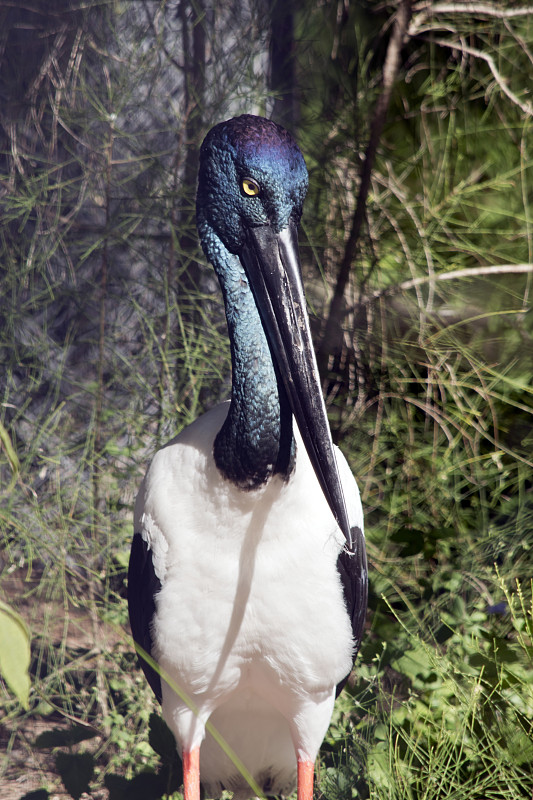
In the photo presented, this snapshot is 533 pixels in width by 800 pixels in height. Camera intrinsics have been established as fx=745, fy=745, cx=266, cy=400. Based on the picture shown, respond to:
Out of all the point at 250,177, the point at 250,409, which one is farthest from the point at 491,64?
the point at 250,409

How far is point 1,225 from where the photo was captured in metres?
1.89

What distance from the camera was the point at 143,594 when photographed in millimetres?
1252

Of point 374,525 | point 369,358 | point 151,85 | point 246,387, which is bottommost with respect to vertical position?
point 374,525

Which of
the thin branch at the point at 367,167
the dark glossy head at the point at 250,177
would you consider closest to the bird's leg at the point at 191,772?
the dark glossy head at the point at 250,177

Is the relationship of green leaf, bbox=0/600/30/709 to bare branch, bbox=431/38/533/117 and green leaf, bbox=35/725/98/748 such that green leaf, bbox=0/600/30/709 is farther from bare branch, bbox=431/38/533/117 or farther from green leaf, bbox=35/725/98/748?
bare branch, bbox=431/38/533/117

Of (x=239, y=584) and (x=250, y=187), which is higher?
(x=250, y=187)

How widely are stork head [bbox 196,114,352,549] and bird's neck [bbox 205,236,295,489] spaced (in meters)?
0.02

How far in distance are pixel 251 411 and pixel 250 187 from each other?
34cm

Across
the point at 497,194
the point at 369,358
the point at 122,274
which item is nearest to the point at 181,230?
the point at 122,274

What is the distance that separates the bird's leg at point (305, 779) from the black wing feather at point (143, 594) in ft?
0.96

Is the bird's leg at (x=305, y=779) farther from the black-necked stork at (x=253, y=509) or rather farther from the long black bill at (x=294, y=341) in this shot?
the long black bill at (x=294, y=341)

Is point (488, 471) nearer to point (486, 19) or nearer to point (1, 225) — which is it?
point (486, 19)

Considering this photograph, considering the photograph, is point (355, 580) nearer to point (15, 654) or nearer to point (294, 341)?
point (294, 341)

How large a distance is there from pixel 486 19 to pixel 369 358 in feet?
3.36
